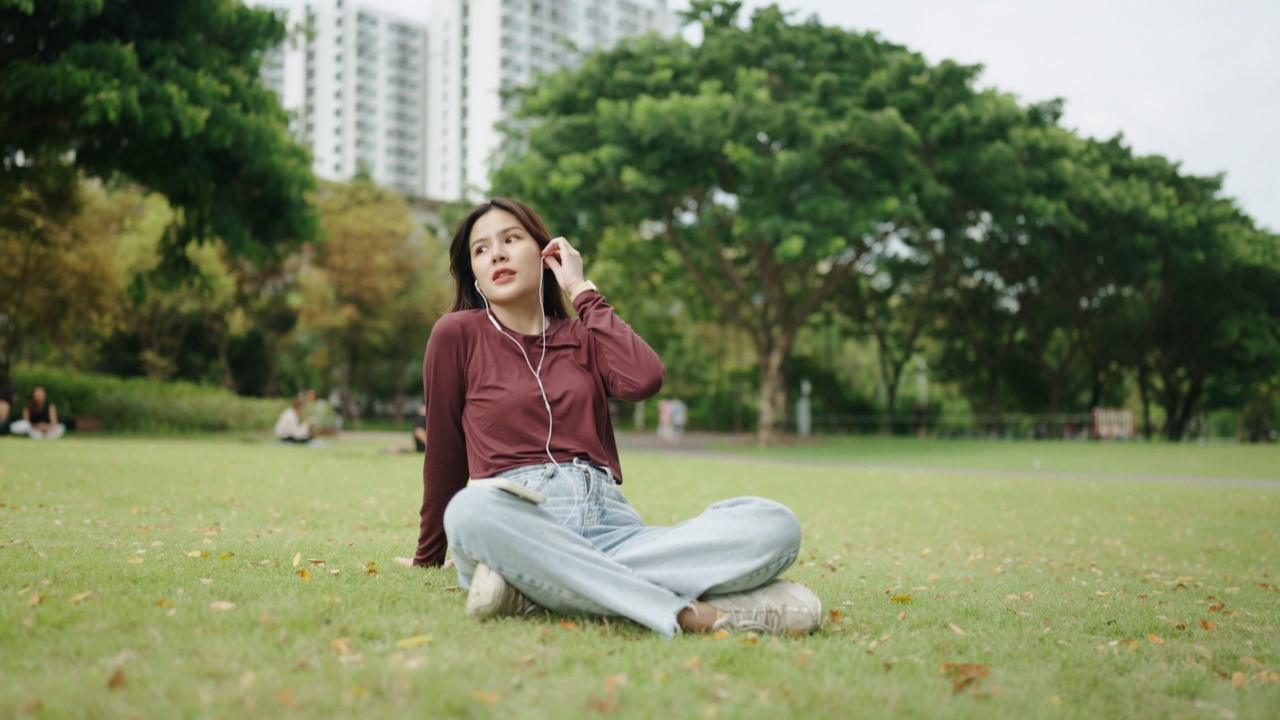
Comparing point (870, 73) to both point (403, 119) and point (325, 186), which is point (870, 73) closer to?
point (325, 186)

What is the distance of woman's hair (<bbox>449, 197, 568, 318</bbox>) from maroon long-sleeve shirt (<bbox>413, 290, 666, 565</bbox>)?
0.46 feet

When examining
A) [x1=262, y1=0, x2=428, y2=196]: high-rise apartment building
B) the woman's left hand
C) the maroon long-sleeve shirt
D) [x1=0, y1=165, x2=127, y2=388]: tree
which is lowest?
the maroon long-sleeve shirt

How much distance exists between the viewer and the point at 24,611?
343 cm

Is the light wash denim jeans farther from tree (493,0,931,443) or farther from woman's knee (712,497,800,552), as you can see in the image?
tree (493,0,931,443)

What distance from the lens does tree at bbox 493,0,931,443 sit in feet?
73.0

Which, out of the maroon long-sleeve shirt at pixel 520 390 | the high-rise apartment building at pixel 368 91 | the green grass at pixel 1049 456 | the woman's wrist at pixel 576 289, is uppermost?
the high-rise apartment building at pixel 368 91

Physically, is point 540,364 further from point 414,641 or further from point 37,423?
point 37,423

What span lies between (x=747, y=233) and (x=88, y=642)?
68.5 ft

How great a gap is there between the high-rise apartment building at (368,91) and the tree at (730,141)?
79470 mm

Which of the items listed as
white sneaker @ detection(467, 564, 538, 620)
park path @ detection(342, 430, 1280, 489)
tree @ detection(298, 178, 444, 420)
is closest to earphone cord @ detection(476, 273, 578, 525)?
white sneaker @ detection(467, 564, 538, 620)

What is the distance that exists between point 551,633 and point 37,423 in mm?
19602

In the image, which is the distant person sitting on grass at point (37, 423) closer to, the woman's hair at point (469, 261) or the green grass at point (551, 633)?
the green grass at point (551, 633)

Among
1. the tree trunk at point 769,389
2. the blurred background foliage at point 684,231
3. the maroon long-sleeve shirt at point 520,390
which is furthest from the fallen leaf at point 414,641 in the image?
the tree trunk at point 769,389

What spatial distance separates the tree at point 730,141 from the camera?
22.2 metres
